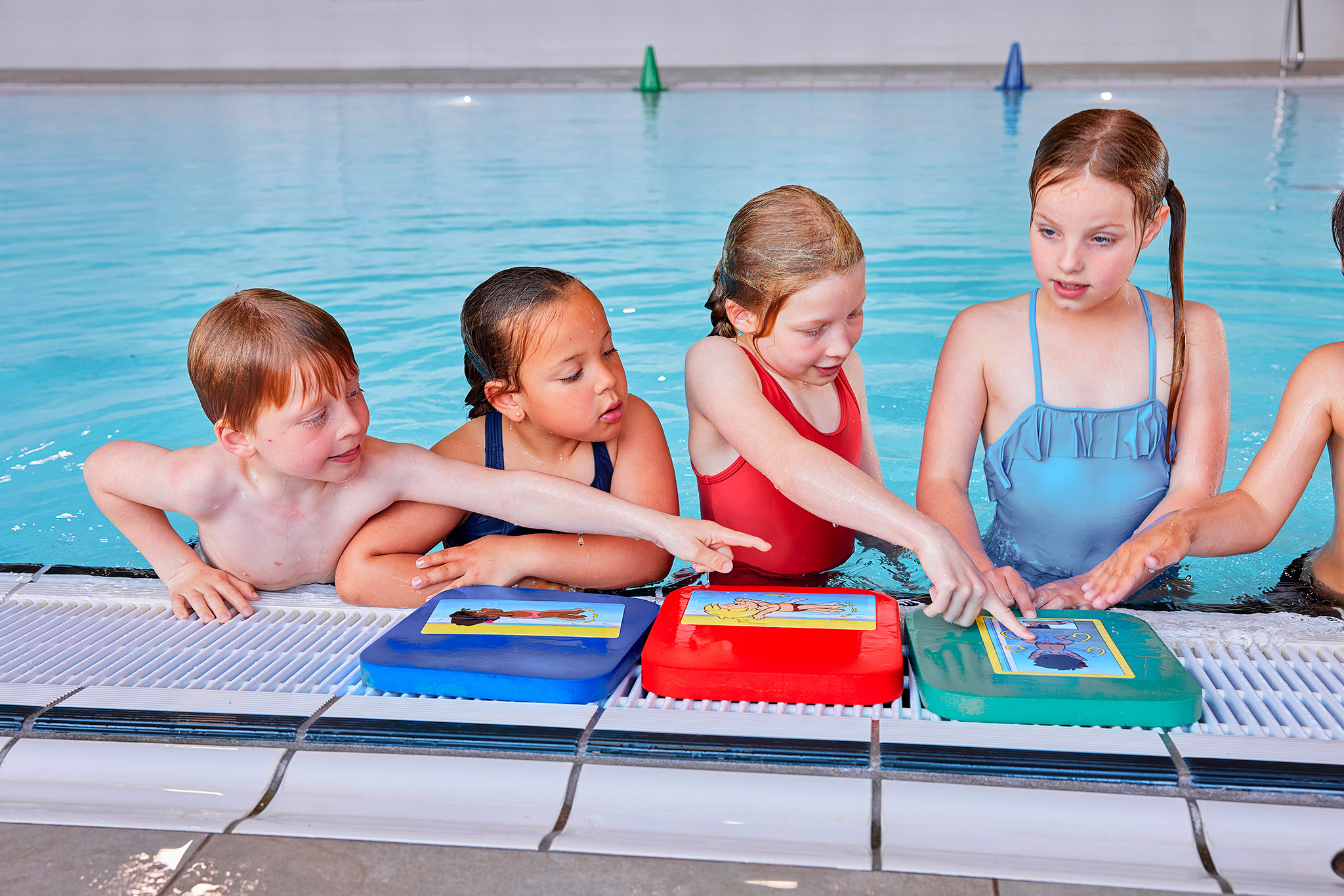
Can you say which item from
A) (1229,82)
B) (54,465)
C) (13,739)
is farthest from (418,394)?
(1229,82)

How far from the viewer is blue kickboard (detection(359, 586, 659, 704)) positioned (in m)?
1.81

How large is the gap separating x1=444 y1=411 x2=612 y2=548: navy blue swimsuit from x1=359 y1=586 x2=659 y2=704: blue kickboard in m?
0.60

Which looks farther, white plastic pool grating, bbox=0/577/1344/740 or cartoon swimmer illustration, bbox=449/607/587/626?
cartoon swimmer illustration, bbox=449/607/587/626

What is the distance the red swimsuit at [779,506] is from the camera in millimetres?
2768

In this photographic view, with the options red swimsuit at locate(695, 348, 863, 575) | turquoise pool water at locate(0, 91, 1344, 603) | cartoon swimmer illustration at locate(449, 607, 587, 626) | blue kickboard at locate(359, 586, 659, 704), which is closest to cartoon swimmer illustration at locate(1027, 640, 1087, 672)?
blue kickboard at locate(359, 586, 659, 704)

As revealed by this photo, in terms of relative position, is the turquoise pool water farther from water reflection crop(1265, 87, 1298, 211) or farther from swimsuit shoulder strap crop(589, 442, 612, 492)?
swimsuit shoulder strap crop(589, 442, 612, 492)

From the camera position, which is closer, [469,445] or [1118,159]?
[1118,159]

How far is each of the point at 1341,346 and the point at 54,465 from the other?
15.7 ft

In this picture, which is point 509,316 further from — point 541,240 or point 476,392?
point 541,240

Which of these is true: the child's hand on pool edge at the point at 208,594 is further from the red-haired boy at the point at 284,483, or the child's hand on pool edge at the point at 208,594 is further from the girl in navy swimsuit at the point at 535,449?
the girl in navy swimsuit at the point at 535,449

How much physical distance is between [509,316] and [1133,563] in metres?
1.44

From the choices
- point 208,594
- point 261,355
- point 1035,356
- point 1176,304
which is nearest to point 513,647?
point 208,594

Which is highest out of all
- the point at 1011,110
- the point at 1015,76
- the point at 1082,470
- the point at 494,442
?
the point at 1015,76

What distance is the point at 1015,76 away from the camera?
17.7 meters
